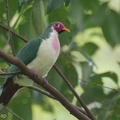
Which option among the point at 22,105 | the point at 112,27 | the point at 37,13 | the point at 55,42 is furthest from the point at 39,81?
the point at 112,27

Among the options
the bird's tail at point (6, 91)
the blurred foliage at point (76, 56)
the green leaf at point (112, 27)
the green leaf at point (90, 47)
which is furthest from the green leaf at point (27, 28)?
the green leaf at point (90, 47)

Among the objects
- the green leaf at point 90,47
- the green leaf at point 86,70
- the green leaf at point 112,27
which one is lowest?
the green leaf at point 90,47

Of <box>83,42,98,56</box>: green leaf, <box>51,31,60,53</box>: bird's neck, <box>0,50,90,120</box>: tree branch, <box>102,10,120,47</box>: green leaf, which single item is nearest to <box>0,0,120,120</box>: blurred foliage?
<box>102,10,120,47</box>: green leaf

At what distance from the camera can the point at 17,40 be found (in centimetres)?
265

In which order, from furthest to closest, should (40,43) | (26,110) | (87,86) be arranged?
(87,86)
(26,110)
(40,43)

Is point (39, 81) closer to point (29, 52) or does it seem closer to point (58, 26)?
point (29, 52)

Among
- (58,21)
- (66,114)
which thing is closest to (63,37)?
(58,21)

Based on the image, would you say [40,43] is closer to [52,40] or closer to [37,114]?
[52,40]

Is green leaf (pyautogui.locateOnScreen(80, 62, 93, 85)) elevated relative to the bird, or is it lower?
lower

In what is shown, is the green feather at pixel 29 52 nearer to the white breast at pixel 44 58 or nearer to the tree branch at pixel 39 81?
the white breast at pixel 44 58

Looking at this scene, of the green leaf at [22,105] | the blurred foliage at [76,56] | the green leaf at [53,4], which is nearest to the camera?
the green leaf at [53,4]

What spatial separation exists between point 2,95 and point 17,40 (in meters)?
0.36

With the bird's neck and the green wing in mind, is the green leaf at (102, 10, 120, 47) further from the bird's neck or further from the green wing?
the green wing

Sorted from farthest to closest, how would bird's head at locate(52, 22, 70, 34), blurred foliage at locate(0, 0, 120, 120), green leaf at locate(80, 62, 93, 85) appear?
green leaf at locate(80, 62, 93, 85), blurred foliage at locate(0, 0, 120, 120), bird's head at locate(52, 22, 70, 34)
